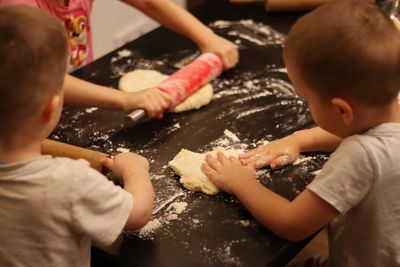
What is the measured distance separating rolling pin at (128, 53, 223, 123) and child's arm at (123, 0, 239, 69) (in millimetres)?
41

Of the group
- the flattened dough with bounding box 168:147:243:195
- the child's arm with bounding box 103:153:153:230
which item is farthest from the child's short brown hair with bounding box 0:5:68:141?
the flattened dough with bounding box 168:147:243:195

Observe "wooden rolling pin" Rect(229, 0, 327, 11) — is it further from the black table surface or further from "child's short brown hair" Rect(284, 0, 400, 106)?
"child's short brown hair" Rect(284, 0, 400, 106)

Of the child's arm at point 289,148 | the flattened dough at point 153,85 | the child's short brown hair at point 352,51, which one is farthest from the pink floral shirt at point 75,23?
the child's short brown hair at point 352,51

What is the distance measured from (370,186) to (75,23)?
3.26 ft

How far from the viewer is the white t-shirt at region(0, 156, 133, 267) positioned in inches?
34.1

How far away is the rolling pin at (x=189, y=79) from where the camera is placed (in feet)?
4.65

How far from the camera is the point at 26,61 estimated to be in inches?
31.9

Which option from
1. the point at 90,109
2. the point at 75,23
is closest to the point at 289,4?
the point at 75,23

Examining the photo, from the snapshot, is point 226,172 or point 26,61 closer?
point 26,61

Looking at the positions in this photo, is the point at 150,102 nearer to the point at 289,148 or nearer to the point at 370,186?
the point at 289,148

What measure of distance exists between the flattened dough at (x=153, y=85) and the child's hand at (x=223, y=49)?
127 millimetres

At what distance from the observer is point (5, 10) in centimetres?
84

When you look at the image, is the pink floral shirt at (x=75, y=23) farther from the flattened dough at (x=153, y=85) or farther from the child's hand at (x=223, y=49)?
the child's hand at (x=223, y=49)

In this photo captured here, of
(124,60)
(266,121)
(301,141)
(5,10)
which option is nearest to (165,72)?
(124,60)
